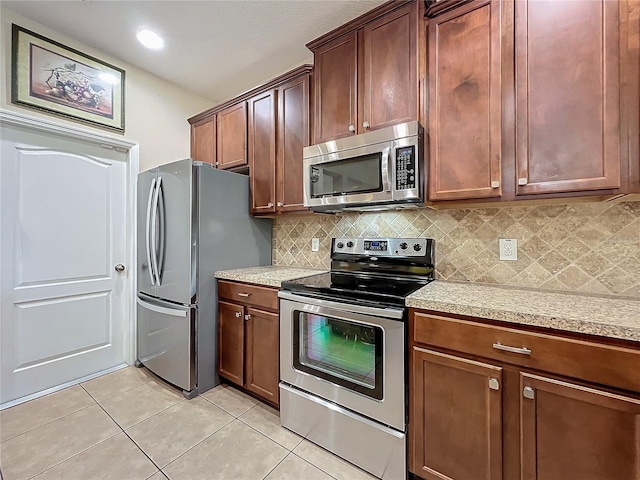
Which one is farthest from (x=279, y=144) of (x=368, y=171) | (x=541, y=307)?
(x=541, y=307)

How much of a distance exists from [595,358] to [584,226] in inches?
32.0

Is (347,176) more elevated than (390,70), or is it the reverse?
(390,70)

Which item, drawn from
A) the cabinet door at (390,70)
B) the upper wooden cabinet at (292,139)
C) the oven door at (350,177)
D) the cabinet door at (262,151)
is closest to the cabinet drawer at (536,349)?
the oven door at (350,177)

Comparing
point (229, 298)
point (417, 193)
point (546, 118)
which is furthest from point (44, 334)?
point (546, 118)

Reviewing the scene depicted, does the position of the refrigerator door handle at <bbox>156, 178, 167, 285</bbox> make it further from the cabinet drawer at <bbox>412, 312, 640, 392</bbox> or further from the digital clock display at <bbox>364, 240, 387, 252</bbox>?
the cabinet drawer at <bbox>412, 312, 640, 392</bbox>

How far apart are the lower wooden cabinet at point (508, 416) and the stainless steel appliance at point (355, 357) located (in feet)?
0.32

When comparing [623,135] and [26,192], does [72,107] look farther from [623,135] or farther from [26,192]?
[623,135]

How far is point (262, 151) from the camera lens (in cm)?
241

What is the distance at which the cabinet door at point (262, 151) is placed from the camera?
92.0 inches

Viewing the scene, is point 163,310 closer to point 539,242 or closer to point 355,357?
point 355,357

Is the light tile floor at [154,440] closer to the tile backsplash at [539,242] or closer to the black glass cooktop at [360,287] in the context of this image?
the black glass cooktop at [360,287]

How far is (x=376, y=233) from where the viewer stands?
2.14 metres

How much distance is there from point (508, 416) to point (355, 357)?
2.29 ft

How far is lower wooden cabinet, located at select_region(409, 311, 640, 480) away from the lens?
0.95 m
